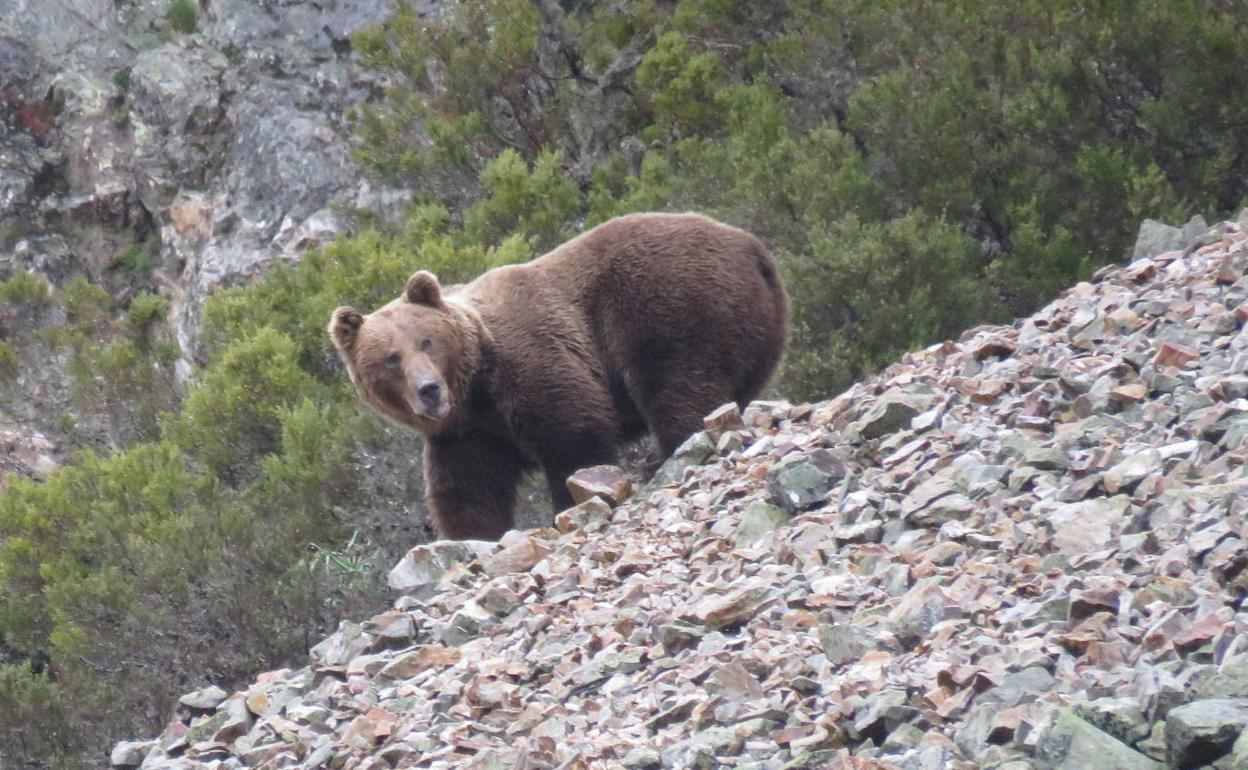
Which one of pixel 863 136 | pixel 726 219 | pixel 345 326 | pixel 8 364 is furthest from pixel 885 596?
pixel 8 364

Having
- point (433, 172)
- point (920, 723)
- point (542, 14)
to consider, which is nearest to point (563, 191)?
point (433, 172)


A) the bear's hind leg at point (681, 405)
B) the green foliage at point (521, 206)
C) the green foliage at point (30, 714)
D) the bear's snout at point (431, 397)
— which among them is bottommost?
the green foliage at point (30, 714)

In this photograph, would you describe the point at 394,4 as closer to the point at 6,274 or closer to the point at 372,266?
the point at 6,274

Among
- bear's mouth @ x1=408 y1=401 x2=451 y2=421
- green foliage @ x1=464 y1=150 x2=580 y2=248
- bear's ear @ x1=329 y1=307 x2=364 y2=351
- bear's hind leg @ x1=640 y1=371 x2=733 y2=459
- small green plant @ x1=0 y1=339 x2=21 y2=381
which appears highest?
bear's ear @ x1=329 y1=307 x2=364 y2=351

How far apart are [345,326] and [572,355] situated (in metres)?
1.19

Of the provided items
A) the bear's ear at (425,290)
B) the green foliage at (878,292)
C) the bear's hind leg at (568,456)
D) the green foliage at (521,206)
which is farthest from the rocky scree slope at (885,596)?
the green foliage at (521,206)

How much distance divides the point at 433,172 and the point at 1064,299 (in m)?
12.3

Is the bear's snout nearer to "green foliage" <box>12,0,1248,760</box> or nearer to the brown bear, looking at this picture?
the brown bear

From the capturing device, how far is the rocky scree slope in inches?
162

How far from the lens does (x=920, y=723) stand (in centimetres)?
416

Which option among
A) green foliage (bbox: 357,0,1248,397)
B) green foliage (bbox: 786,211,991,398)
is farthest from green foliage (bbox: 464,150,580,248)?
green foliage (bbox: 786,211,991,398)

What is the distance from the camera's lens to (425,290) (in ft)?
28.8

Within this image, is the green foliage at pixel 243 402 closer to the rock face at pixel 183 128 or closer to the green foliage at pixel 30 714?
the green foliage at pixel 30 714

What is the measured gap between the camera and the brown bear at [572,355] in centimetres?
837
